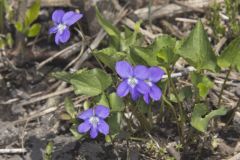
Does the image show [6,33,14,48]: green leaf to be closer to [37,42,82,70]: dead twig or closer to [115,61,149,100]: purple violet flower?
[37,42,82,70]: dead twig

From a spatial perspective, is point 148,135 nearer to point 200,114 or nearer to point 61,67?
point 200,114

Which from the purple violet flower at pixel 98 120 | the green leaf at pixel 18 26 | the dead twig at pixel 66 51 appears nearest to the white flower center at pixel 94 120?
the purple violet flower at pixel 98 120

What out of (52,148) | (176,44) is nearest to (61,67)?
(52,148)

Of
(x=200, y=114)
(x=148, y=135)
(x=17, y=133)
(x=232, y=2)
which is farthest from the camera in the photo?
(x=232, y=2)

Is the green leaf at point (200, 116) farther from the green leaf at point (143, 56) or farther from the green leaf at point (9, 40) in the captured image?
the green leaf at point (9, 40)

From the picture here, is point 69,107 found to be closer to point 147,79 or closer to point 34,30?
point 147,79

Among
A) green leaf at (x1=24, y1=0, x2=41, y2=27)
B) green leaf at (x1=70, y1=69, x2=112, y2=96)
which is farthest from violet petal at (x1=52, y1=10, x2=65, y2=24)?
green leaf at (x1=24, y1=0, x2=41, y2=27)

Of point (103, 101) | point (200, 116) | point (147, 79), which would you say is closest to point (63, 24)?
point (103, 101)
